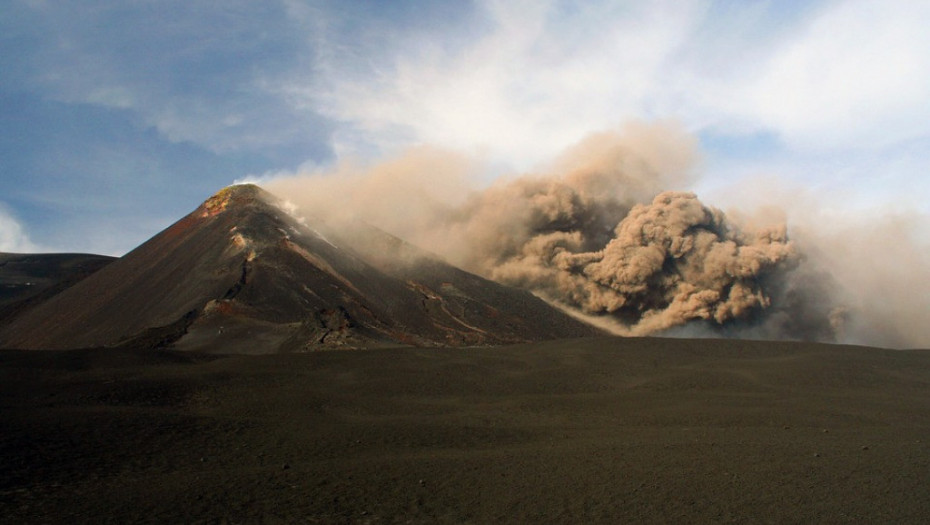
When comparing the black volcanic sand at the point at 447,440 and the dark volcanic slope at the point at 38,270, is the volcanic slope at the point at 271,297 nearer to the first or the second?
the black volcanic sand at the point at 447,440

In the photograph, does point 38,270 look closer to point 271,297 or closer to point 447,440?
point 271,297

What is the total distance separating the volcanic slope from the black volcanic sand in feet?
19.5

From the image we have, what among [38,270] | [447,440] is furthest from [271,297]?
[38,270]

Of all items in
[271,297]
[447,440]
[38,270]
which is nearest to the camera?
[447,440]

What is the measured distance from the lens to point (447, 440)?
15.3 m

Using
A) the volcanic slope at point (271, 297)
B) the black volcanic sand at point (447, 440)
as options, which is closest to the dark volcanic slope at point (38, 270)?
the volcanic slope at point (271, 297)

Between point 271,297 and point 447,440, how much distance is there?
827 inches

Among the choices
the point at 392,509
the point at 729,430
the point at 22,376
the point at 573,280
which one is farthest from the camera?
the point at 573,280

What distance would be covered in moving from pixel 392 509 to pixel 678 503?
449cm

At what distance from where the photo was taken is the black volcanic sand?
10539mm

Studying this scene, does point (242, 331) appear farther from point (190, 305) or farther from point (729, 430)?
point (729, 430)

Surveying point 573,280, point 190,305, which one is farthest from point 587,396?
point 573,280

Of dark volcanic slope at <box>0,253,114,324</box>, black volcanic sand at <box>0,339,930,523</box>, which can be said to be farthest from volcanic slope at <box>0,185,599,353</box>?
dark volcanic slope at <box>0,253,114,324</box>

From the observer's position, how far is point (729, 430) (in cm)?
1697
